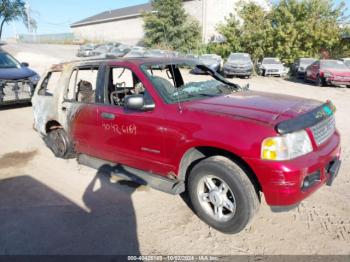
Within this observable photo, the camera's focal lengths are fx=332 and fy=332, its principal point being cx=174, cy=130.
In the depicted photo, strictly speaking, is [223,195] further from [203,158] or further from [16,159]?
[16,159]

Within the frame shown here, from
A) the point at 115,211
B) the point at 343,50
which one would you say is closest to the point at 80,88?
the point at 115,211

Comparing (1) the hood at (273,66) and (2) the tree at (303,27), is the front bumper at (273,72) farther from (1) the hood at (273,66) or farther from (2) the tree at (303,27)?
(2) the tree at (303,27)

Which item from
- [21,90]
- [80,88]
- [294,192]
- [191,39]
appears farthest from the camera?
[191,39]

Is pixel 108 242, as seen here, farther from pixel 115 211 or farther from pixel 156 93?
pixel 156 93

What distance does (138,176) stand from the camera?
14.0 ft

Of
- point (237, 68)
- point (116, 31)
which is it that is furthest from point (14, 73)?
point (116, 31)

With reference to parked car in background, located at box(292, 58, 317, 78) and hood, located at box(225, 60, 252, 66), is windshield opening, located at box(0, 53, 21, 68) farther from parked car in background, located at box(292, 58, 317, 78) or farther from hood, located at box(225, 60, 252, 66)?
parked car in background, located at box(292, 58, 317, 78)

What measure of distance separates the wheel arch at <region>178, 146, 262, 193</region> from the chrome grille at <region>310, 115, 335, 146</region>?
75 cm

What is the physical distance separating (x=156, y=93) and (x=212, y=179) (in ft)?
3.97

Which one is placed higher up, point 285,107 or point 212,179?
point 285,107

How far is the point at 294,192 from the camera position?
3133mm

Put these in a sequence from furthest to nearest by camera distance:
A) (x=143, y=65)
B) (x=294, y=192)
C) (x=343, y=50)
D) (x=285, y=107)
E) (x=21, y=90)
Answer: (x=343, y=50) < (x=21, y=90) < (x=143, y=65) < (x=285, y=107) < (x=294, y=192)

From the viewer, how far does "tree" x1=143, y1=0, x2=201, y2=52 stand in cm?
3497

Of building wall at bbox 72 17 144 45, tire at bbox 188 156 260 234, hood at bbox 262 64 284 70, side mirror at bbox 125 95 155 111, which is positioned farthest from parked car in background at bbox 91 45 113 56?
tire at bbox 188 156 260 234
